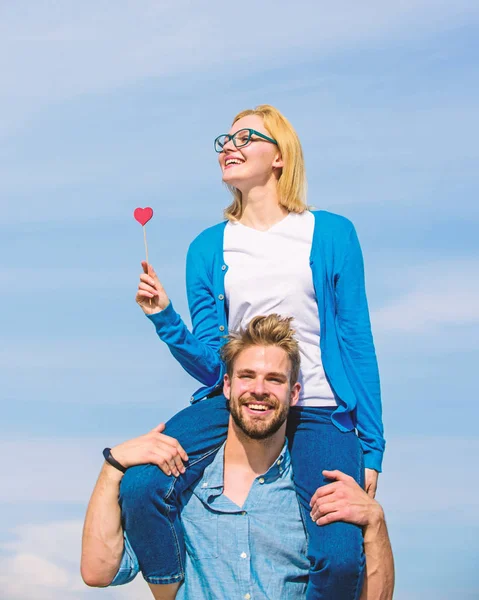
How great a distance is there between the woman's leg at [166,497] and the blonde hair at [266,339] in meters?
0.46

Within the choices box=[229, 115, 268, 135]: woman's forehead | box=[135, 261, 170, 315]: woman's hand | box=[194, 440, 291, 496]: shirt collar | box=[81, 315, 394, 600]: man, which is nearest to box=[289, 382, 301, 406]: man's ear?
box=[81, 315, 394, 600]: man

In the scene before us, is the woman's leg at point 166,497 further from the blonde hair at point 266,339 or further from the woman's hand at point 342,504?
the woman's hand at point 342,504

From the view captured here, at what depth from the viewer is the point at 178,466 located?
7770 mm

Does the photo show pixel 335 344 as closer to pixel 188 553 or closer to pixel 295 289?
pixel 295 289

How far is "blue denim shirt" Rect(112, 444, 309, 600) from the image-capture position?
789 cm

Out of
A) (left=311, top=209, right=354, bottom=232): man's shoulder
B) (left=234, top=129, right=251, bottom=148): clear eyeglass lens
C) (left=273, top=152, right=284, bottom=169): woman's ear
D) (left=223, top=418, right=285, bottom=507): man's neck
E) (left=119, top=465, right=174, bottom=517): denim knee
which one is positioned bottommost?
(left=119, top=465, right=174, bottom=517): denim knee

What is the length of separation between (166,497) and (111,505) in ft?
1.47

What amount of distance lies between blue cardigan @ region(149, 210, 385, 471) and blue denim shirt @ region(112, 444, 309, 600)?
69 cm

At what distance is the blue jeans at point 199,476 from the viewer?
755cm

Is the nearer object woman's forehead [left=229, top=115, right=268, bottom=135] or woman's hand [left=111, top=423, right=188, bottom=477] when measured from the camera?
woman's hand [left=111, top=423, right=188, bottom=477]

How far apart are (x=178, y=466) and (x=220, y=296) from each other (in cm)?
146

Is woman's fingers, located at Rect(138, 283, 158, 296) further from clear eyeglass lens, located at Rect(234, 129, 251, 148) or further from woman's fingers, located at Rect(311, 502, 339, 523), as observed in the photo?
woman's fingers, located at Rect(311, 502, 339, 523)

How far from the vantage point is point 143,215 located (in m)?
8.61

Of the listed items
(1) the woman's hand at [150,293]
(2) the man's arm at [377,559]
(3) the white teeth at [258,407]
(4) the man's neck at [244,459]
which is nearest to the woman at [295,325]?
(1) the woman's hand at [150,293]
